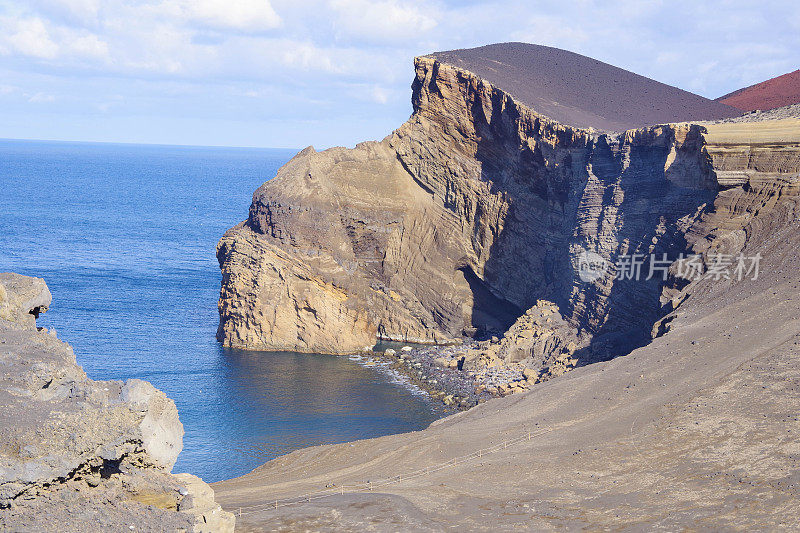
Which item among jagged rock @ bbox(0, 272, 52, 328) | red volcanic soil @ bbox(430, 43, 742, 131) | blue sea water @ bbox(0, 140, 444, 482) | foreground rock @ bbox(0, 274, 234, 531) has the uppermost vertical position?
red volcanic soil @ bbox(430, 43, 742, 131)

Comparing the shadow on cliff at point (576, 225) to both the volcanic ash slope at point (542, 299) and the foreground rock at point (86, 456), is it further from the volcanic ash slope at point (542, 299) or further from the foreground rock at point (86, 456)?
the foreground rock at point (86, 456)

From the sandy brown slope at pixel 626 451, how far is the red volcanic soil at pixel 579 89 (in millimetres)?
24048

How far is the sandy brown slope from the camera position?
24.1 m

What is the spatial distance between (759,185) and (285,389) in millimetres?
29522

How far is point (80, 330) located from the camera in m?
58.5

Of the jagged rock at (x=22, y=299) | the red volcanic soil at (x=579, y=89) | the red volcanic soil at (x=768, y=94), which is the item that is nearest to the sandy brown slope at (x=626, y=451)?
the jagged rock at (x=22, y=299)

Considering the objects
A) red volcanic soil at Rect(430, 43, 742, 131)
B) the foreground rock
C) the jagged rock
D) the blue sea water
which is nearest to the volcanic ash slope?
red volcanic soil at Rect(430, 43, 742, 131)

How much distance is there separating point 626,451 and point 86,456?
19.1 meters

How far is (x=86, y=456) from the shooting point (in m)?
17.1

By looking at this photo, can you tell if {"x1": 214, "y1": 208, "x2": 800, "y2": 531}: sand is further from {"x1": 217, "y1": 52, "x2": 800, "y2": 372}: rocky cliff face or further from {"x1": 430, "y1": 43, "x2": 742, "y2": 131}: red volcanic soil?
{"x1": 430, "y1": 43, "x2": 742, "y2": 131}: red volcanic soil

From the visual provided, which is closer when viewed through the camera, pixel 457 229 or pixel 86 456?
pixel 86 456

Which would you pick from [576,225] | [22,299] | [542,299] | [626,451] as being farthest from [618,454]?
[542,299]

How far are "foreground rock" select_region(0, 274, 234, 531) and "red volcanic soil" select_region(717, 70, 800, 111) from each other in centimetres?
8695

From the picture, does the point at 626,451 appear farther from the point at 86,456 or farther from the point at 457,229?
the point at 457,229
